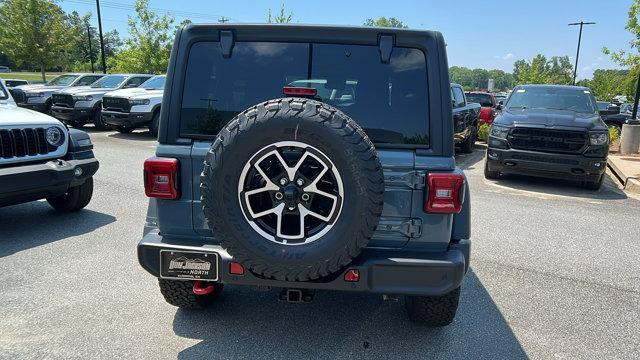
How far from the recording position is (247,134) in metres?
2.37

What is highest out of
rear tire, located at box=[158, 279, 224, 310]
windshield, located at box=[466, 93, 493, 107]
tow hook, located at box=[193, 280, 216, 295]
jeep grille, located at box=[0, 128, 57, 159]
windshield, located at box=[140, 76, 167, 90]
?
windshield, located at box=[140, 76, 167, 90]

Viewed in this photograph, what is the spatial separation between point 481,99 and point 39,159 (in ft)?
53.2

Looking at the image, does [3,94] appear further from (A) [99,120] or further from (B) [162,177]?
(A) [99,120]

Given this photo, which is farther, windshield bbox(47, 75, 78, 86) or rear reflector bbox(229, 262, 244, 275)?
windshield bbox(47, 75, 78, 86)

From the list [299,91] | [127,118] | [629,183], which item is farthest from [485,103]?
[299,91]

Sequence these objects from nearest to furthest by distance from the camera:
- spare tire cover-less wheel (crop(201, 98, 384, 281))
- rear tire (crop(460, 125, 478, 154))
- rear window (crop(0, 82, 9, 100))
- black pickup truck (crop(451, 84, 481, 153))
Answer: spare tire cover-less wheel (crop(201, 98, 384, 281)), rear window (crop(0, 82, 9, 100)), black pickup truck (crop(451, 84, 481, 153)), rear tire (crop(460, 125, 478, 154))

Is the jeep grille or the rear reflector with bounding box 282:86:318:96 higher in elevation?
the rear reflector with bounding box 282:86:318:96

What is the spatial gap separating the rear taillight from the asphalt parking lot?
38.9 inches

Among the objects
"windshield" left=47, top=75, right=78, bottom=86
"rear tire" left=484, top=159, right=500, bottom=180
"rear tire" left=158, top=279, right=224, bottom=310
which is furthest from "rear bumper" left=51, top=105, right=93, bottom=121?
"rear tire" left=158, top=279, right=224, bottom=310

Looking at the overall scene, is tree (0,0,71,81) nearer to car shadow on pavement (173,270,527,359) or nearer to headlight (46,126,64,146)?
headlight (46,126,64,146)

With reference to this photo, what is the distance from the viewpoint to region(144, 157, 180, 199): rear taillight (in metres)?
2.75

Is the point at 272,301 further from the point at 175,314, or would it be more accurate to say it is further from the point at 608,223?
the point at 608,223

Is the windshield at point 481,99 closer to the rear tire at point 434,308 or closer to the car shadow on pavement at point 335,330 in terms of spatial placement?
the car shadow on pavement at point 335,330

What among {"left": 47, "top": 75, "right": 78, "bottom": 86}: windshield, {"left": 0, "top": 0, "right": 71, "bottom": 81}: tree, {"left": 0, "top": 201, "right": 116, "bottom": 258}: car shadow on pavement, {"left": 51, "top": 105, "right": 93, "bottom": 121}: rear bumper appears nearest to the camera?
{"left": 0, "top": 201, "right": 116, "bottom": 258}: car shadow on pavement
